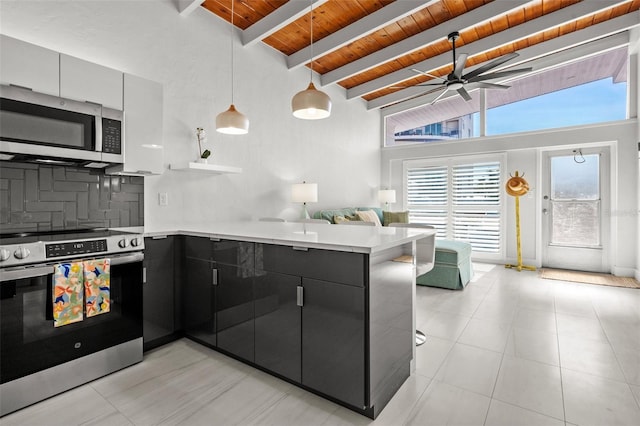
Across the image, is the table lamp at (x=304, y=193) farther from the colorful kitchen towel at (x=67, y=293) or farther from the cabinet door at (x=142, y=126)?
the colorful kitchen towel at (x=67, y=293)

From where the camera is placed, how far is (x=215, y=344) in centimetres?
224

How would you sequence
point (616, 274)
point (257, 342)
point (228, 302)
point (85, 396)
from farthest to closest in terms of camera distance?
1. point (616, 274)
2. point (228, 302)
3. point (257, 342)
4. point (85, 396)

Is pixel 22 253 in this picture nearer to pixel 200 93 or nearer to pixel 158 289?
pixel 158 289

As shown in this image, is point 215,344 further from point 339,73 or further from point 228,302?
point 339,73

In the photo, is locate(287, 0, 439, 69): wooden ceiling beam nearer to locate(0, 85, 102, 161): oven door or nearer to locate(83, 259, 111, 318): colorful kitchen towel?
locate(0, 85, 102, 161): oven door

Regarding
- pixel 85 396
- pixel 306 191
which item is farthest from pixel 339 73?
pixel 85 396

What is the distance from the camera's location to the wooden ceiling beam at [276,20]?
10.6 feet

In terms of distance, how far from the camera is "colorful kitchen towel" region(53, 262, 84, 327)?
1.71m

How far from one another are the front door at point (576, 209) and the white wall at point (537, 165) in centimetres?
14

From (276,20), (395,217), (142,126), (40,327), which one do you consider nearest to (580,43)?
(395,217)

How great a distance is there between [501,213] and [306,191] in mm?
3717

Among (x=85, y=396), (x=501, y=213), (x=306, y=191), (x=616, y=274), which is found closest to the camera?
(x=85, y=396)

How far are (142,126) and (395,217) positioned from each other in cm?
457

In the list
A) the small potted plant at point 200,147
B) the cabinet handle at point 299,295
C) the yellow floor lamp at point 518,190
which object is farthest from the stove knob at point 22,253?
the yellow floor lamp at point 518,190
